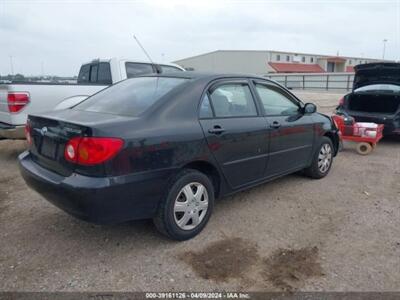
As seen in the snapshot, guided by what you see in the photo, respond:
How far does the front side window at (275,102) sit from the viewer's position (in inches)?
171

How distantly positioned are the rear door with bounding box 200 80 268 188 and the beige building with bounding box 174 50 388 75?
45.8 meters

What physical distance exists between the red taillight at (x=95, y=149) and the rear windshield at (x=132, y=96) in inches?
18.6

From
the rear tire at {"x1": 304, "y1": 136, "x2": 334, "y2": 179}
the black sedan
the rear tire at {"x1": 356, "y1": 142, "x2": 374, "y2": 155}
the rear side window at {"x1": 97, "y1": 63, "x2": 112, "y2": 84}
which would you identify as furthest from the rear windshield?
the rear tire at {"x1": 356, "y1": 142, "x2": 374, "y2": 155}

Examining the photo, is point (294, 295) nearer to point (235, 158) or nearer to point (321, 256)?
point (321, 256)

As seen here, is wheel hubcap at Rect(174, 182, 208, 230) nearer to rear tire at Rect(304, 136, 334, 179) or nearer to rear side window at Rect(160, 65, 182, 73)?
rear tire at Rect(304, 136, 334, 179)

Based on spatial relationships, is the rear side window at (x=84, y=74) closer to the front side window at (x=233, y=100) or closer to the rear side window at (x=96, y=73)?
the rear side window at (x=96, y=73)

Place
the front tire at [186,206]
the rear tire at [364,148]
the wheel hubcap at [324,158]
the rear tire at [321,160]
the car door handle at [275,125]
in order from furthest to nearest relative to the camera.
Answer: the rear tire at [364,148], the wheel hubcap at [324,158], the rear tire at [321,160], the car door handle at [275,125], the front tire at [186,206]

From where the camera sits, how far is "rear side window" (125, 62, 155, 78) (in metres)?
7.45

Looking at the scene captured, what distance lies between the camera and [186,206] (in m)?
3.40

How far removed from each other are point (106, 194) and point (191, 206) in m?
0.91

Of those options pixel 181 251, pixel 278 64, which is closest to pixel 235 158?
pixel 181 251

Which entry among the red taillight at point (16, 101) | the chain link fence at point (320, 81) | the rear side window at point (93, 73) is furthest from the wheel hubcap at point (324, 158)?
the chain link fence at point (320, 81)

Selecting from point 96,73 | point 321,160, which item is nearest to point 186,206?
point 321,160

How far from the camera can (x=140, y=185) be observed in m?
3.00
